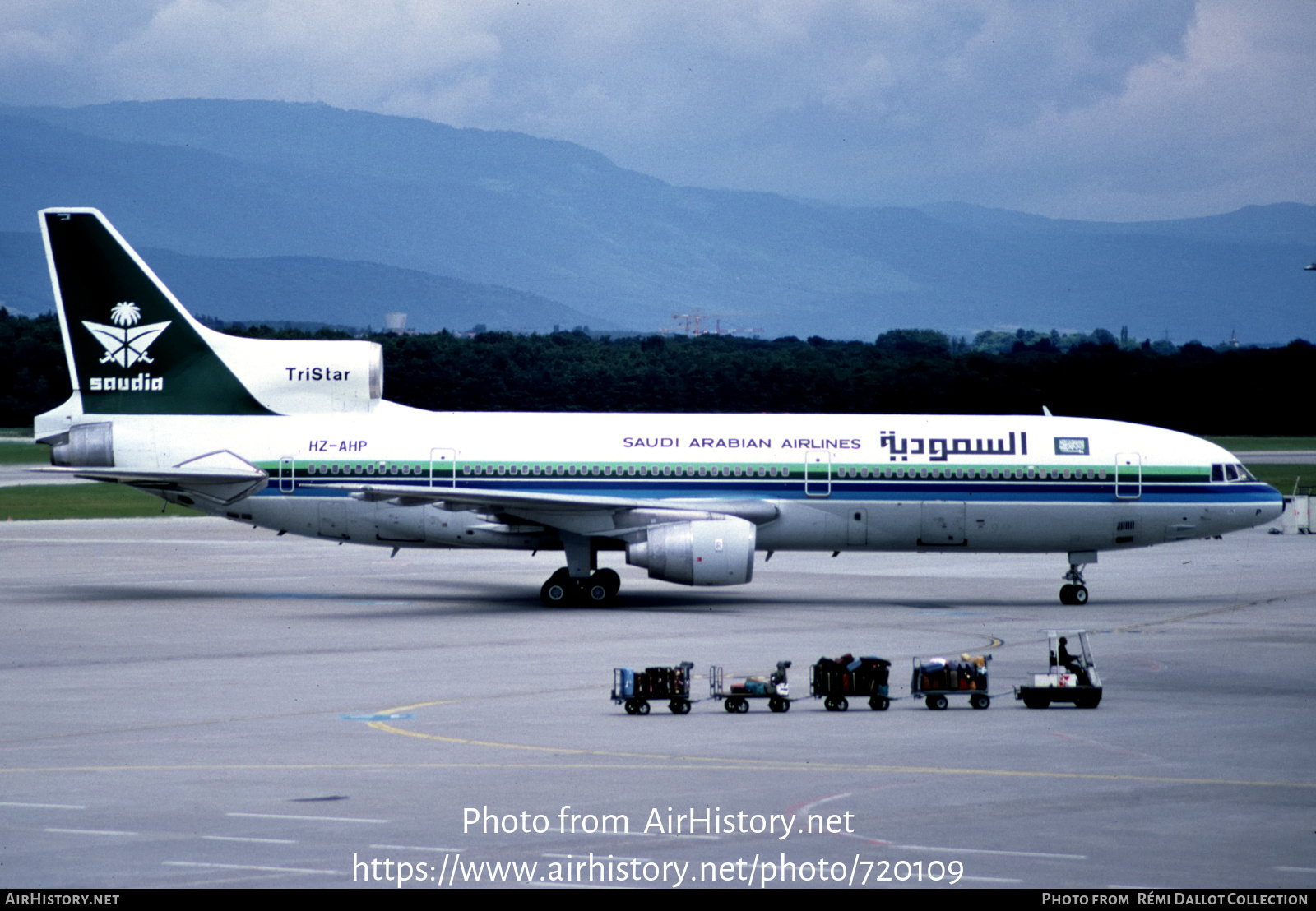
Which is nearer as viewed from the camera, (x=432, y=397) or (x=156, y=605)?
(x=156, y=605)

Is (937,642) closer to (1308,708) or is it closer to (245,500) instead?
(1308,708)

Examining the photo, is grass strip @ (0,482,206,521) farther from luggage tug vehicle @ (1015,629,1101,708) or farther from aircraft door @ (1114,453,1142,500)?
luggage tug vehicle @ (1015,629,1101,708)

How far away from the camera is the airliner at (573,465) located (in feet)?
124

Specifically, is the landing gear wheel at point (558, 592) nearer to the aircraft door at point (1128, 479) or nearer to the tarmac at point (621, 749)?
the tarmac at point (621, 749)

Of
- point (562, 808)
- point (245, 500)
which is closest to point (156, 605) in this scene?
point (245, 500)

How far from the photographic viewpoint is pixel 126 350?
39031 millimetres

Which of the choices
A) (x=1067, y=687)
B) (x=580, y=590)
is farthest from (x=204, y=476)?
(x=1067, y=687)

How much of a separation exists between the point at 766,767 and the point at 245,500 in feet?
75.2

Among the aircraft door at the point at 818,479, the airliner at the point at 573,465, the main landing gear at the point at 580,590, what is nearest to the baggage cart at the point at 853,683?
the airliner at the point at 573,465

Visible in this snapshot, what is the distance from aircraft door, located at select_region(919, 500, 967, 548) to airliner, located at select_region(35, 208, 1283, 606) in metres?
0.04

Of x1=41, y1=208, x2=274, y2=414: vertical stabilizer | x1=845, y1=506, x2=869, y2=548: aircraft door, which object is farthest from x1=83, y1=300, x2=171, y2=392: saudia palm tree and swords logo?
x1=845, y1=506, x2=869, y2=548: aircraft door

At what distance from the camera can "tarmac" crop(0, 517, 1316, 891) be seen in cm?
1404

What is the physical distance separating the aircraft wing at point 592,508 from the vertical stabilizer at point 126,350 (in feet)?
14.3

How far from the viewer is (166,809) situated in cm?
1609
